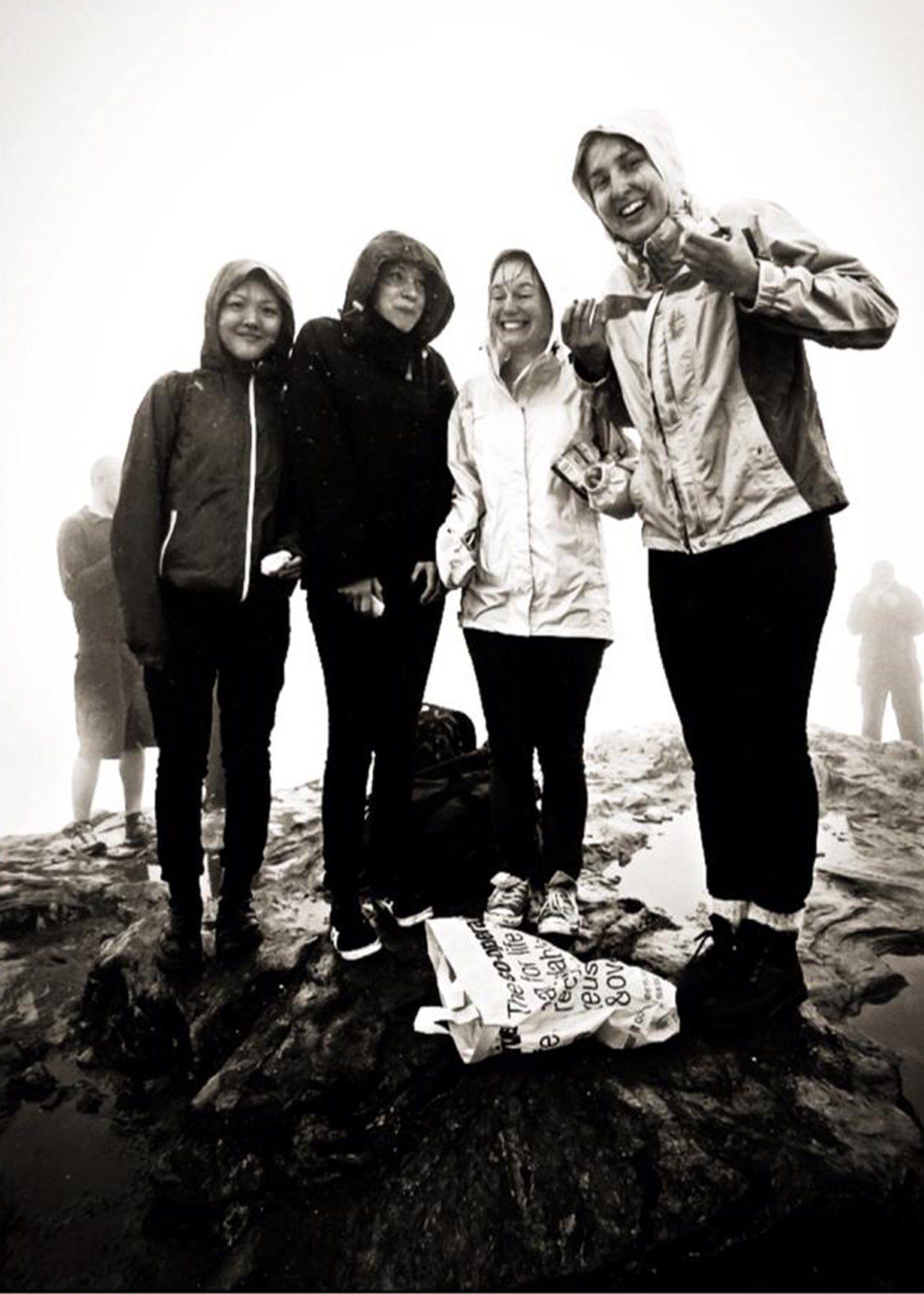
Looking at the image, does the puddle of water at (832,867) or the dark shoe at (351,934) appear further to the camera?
the dark shoe at (351,934)

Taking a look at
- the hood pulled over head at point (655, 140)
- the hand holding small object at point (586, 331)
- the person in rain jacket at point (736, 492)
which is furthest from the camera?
the hand holding small object at point (586, 331)

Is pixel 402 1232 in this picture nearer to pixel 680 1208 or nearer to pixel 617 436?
pixel 680 1208

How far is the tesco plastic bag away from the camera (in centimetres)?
200

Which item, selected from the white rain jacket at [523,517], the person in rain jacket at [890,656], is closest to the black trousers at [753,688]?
the white rain jacket at [523,517]

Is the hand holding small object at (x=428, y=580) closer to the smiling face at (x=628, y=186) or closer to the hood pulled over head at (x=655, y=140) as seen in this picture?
the smiling face at (x=628, y=186)

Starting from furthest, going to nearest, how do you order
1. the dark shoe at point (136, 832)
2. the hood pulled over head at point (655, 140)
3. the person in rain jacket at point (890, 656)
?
the person in rain jacket at point (890, 656) < the dark shoe at point (136, 832) < the hood pulled over head at point (655, 140)

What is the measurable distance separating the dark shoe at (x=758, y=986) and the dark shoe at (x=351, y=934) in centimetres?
126

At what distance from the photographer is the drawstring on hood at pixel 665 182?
7.32 ft

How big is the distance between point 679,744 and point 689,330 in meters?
6.14

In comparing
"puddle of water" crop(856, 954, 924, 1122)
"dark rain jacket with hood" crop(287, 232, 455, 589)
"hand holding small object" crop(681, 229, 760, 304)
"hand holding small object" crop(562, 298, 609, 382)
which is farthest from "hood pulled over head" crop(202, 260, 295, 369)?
"puddle of water" crop(856, 954, 924, 1122)

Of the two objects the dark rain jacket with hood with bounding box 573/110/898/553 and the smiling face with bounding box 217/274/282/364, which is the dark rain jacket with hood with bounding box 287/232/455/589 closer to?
the smiling face with bounding box 217/274/282/364

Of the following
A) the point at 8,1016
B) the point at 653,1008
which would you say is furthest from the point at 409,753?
the point at 8,1016

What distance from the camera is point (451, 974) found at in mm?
2174

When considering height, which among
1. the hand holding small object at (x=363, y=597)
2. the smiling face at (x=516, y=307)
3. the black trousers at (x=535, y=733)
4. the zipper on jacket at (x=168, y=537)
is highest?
the smiling face at (x=516, y=307)
